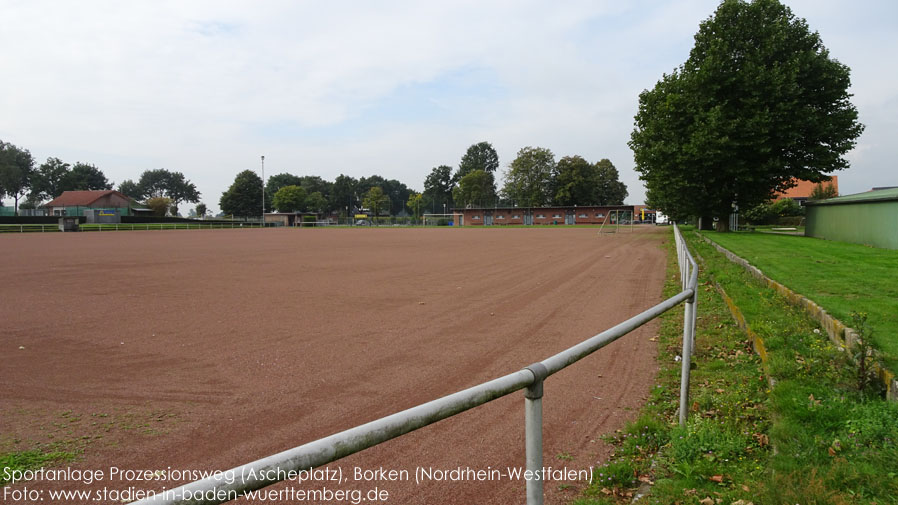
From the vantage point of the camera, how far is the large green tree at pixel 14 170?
3671 inches

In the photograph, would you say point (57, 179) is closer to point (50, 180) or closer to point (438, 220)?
point (50, 180)

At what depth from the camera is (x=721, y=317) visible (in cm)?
868

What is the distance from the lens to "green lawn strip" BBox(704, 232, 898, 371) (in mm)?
5902

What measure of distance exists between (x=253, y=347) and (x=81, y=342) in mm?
2713

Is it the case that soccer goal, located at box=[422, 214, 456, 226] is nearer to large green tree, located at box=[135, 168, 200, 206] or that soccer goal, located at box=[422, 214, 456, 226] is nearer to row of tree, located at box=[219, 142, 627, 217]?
row of tree, located at box=[219, 142, 627, 217]

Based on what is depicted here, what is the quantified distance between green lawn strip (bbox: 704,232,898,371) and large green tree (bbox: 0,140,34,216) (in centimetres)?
11481

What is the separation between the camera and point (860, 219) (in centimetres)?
2261

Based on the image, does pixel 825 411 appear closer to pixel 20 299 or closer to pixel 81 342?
pixel 81 342

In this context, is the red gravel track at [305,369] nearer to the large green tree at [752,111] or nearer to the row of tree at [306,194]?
the large green tree at [752,111]

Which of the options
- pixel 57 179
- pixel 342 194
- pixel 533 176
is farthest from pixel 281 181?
pixel 533 176

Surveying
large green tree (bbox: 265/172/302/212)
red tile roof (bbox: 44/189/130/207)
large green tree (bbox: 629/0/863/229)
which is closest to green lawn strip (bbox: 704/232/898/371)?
large green tree (bbox: 629/0/863/229)

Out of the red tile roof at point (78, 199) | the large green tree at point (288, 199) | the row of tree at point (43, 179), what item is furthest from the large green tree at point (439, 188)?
the red tile roof at point (78, 199)

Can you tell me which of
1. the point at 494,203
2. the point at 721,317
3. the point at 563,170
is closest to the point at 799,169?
the point at 721,317

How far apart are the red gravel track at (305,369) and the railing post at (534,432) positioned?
166cm
